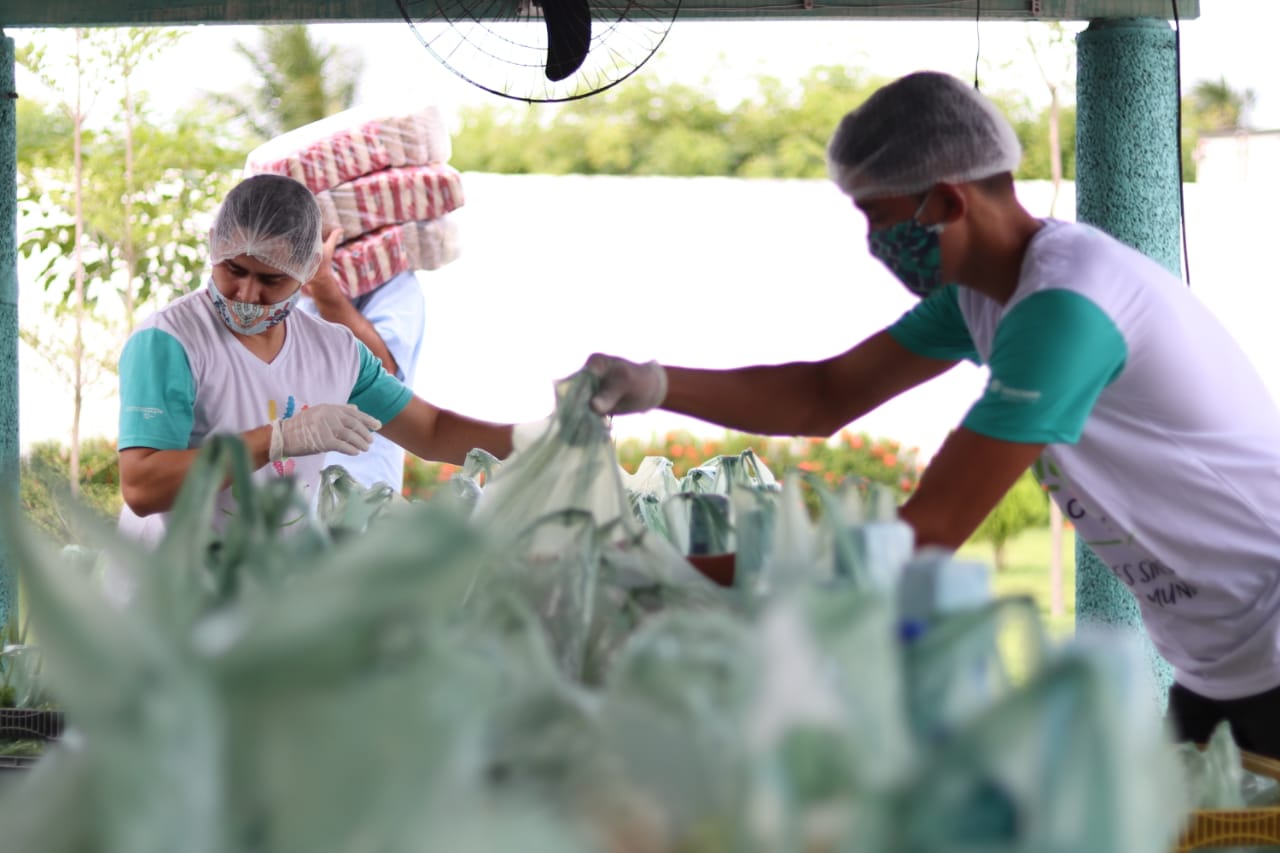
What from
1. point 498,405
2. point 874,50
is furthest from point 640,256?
point 874,50

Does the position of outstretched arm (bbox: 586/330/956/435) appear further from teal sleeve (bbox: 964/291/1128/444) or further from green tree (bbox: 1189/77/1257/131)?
green tree (bbox: 1189/77/1257/131)

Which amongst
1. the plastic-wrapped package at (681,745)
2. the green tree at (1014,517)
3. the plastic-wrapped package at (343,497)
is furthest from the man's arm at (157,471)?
the green tree at (1014,517)

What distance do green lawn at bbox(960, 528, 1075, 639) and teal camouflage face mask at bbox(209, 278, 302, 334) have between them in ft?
17.8

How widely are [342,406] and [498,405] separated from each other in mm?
6296

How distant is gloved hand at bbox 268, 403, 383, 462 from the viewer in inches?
92.0

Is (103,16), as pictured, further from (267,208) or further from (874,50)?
(874,50)

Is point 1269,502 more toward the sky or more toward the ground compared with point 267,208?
more toward the ground

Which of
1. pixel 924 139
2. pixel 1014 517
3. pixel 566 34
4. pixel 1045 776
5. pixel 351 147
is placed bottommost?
pixel 1014 517

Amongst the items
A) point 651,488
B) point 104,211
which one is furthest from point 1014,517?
point 651,488

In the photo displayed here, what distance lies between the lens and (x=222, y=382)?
2469mm

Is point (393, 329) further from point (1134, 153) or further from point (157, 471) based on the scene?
point (1134, 153)

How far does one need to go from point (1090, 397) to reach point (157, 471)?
1591 mm

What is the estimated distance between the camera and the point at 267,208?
2.50 metres

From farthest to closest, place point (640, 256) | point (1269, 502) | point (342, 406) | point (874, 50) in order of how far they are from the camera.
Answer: point (874, 50) → point (640, 256) → point (342, 406) → point (1269, 502)
